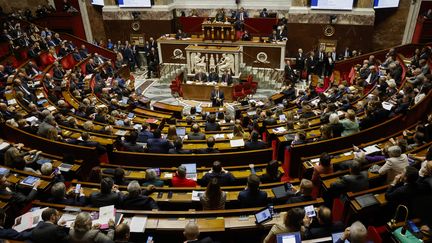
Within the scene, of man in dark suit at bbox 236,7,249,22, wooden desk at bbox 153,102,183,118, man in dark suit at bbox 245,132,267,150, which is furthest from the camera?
man in dark suit at bbox 236,7,249,22

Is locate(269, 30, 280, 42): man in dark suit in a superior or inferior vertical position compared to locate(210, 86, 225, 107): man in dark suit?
superior

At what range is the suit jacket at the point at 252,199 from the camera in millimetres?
4895

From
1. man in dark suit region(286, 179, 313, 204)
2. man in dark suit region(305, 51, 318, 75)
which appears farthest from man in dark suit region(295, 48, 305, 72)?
man in dark suit region(286, 179, 313, 204)

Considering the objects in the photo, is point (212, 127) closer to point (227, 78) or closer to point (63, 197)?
point (63, 197)

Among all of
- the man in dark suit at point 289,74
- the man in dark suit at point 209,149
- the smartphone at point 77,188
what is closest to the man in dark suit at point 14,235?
the smartphone at point 77,188

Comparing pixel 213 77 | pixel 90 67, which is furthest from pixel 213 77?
pixel 90 67

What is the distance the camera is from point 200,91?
1375 cm

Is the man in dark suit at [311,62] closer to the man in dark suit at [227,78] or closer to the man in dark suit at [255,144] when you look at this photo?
the man in dark suit at [227,78]

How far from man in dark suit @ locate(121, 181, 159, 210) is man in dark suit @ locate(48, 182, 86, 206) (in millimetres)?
756

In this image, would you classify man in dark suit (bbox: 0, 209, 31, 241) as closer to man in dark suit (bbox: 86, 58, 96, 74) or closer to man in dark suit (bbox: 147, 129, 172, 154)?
man in dark suit (bbox: 147, 129, 172, 154)

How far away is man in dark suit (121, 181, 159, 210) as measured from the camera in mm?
4867

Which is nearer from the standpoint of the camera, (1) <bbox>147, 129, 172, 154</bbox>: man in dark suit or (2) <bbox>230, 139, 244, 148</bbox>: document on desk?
(1) <bbox>147, 129, 172, 154</bbox>: man in dark suit

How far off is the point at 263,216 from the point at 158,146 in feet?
10.7

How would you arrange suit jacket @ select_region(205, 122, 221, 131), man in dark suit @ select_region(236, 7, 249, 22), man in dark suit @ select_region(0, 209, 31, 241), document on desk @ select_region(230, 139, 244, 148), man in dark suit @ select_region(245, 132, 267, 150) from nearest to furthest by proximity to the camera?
man in dark suit @ select_region(0, 209, 31, 241) → man in dark suit @ select_region(245, 132, 267, 150) → document on desk @ select_region(230, 139, 244, 148) → suit jacket @ select_region(205, 122, 221, 131) → man in dark suit @ select_region(236, 7, 249, 22)
